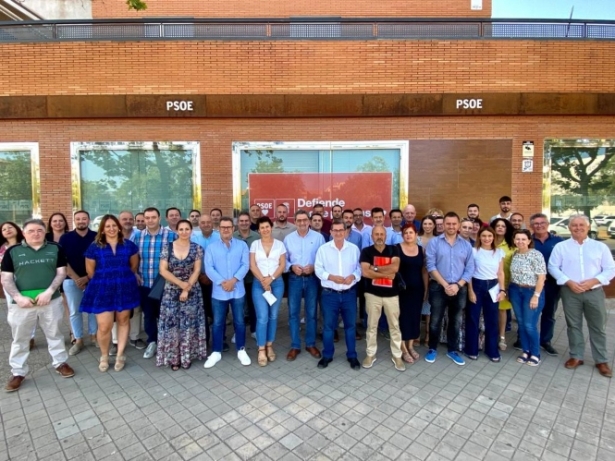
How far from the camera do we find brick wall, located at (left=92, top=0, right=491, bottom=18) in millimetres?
11773

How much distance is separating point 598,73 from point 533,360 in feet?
26.6

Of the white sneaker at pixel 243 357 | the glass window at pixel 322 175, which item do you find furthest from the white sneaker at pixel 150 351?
the glass window at pixel 322 175

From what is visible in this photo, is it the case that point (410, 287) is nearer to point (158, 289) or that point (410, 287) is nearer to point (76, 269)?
point (158, 289)

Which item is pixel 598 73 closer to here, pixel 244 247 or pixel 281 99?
pixel 281 99

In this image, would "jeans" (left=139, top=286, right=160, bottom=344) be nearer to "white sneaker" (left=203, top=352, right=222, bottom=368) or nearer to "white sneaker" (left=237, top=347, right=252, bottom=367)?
"white sneaker" (left=203, top=352, right=222, bottom=368)

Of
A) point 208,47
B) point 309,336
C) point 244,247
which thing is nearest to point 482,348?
point 309,336

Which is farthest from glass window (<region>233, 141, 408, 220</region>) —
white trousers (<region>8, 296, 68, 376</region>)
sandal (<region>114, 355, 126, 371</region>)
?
white trousers (<region>8, 296, 68, 376</region>)

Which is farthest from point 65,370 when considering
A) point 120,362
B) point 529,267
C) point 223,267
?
point 529,267

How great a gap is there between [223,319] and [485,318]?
11.8 feet

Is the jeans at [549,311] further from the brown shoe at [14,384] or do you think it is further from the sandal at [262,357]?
the brown shoe at [14,384]

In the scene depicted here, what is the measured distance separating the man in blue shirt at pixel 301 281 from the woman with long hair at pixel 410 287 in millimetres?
1186

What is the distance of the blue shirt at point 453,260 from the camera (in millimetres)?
4254

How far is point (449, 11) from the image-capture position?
11867mm

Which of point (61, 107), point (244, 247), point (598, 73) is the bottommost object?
point (244, 247)
